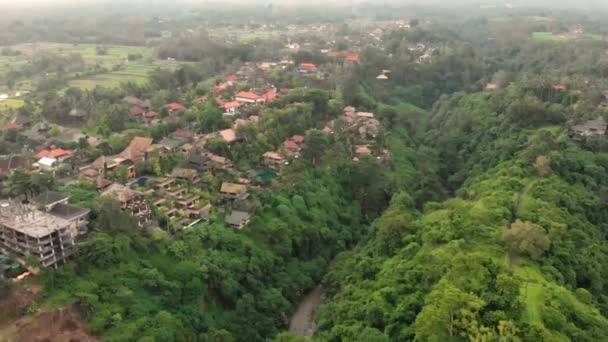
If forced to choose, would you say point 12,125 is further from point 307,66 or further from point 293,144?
point 307,66

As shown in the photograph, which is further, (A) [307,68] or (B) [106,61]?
(B) [106,61]

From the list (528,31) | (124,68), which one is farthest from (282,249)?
(528,31)

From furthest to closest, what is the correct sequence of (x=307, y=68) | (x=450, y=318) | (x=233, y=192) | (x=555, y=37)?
(x=555, y=37)
(x=307, y=68)
(x=233, y=192)
(x=450, y=318)

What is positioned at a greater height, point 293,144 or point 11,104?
point 11,104

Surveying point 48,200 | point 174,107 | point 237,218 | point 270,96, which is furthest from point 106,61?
point 48,200

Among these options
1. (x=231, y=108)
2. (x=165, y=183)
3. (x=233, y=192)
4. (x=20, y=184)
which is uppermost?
(x=20, y=184)

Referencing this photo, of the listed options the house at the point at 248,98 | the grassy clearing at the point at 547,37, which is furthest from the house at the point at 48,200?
the grassy clearing at the point at 547,37

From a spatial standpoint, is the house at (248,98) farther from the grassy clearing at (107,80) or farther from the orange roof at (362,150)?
the grassy clearing at (107,80)

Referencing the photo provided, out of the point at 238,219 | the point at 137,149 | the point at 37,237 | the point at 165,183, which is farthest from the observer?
the point at 137,149
